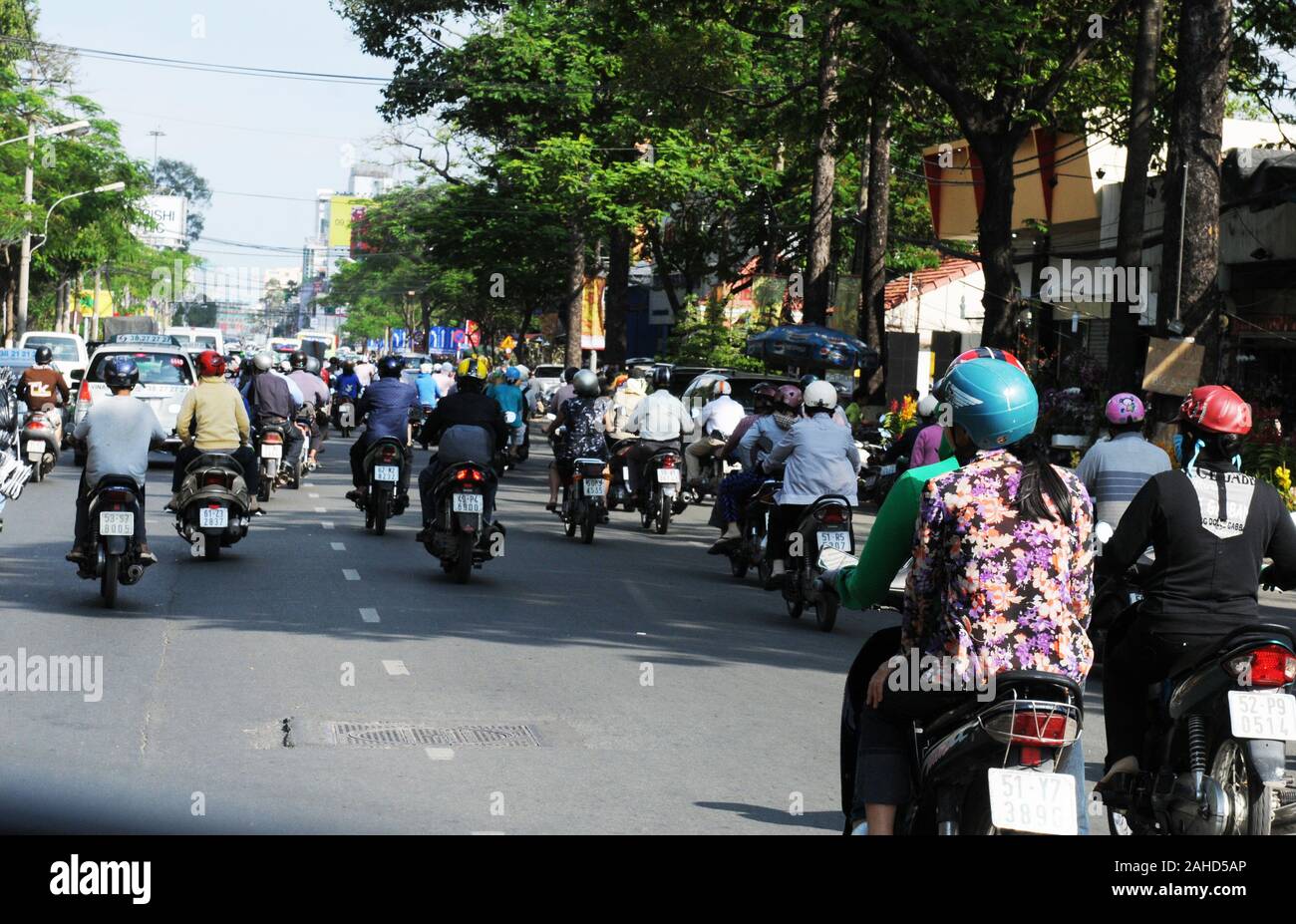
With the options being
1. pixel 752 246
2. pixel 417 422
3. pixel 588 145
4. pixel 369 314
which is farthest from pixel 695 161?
pixel 369 314

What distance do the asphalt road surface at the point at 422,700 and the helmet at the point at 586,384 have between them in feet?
10.0

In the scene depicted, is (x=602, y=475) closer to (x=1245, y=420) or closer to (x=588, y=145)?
(x=1245, y=420)

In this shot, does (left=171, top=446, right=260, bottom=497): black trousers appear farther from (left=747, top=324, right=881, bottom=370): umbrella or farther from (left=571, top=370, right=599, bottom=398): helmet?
(left=747, top=324, right=881, bottom=370): umbrella

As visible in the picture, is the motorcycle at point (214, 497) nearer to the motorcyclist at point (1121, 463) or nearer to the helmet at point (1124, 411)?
the motorcyclist at point (1121, 463)

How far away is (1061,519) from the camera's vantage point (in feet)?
14.4

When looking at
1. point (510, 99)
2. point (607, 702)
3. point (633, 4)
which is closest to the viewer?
point (607, 702)

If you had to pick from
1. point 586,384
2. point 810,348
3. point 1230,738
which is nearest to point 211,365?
point 586,384

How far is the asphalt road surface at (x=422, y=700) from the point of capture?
6.66 meters

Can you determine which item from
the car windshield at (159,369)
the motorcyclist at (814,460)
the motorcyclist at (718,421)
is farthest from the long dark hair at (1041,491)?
the car windshield at (159,369)

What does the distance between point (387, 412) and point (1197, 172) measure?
7.62 metres

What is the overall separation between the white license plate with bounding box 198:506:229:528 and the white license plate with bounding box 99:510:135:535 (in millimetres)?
2281

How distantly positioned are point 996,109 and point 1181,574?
52.5ft

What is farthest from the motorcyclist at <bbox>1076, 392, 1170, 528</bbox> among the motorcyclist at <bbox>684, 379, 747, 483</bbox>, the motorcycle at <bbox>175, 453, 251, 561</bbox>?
the motorcyclist at <bbox>684, 379, 747, 483</bbox>

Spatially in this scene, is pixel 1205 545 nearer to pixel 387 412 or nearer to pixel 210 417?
pixel 210 417
